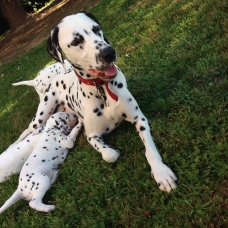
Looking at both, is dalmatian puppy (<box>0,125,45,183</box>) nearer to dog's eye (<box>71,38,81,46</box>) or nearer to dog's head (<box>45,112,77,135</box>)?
dog's head (<box>45,112,77,135</box>)

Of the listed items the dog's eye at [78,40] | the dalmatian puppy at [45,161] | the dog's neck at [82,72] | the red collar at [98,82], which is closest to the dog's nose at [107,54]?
the dog's eye at [78,40]

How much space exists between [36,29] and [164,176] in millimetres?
15390

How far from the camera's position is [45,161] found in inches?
190

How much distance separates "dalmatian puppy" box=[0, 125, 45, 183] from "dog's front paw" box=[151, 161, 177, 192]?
2.45 m

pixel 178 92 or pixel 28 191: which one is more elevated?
pixel 28 191

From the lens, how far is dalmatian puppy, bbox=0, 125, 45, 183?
17.2 ft

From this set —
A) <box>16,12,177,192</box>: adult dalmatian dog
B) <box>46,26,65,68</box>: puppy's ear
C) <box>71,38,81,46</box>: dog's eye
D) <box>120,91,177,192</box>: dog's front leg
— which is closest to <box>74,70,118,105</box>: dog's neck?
<box>16,12,177,192</box>: adult dalmatian dog

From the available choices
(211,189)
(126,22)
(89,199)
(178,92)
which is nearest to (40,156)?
(89,199)

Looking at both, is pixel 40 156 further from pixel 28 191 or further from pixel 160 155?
pixel 160 155

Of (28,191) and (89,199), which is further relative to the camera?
(28,191)

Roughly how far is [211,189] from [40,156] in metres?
2.59

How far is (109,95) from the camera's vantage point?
14.5ft

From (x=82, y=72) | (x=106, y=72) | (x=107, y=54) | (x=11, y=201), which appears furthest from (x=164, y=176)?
(x=11, y=201)

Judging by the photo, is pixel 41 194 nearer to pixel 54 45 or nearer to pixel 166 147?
pixel 166 147
